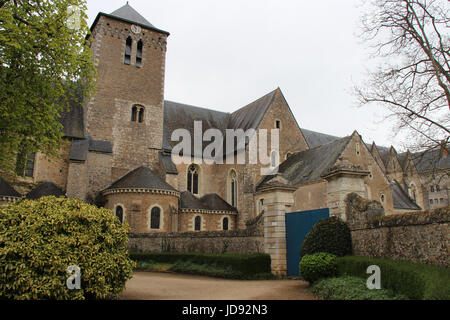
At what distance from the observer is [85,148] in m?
23.5

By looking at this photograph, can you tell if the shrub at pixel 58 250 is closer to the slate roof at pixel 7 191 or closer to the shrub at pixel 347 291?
the shrub at pixel 347 291

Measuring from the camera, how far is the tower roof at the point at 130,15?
2845 centimetres

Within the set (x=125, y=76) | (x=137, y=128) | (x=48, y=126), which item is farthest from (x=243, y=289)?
(x=125, y=76)

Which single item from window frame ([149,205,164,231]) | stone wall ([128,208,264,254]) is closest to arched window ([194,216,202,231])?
window frame ([149,205,164,231])

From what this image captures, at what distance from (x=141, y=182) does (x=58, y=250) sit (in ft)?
51.7

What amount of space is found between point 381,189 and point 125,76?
807 inches

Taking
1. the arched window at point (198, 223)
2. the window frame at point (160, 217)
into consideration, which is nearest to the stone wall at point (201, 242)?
the window frame at point (160, 217)

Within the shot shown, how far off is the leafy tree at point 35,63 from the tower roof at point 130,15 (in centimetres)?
1783

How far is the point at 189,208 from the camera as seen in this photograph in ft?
79.2

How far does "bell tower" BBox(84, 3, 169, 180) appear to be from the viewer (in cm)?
2534

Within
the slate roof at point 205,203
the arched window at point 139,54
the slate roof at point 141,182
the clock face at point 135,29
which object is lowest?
the slate roof at point 205,203

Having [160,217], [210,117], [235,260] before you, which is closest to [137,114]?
[210,117]

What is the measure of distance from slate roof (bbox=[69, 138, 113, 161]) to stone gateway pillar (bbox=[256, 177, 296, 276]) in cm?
1485

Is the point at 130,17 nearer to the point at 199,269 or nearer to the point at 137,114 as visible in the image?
the point at 137,114
